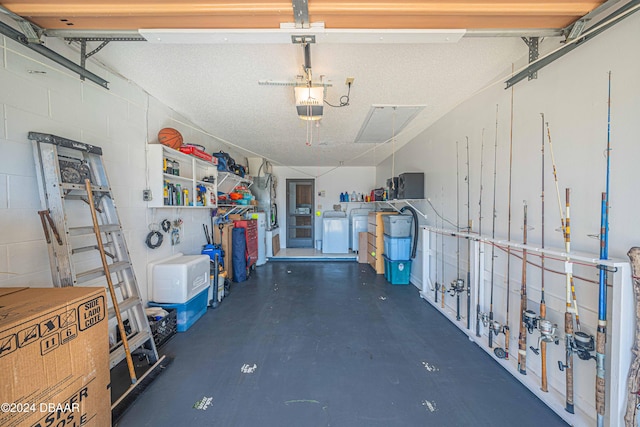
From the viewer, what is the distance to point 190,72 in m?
2.10

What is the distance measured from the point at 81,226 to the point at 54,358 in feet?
3.74

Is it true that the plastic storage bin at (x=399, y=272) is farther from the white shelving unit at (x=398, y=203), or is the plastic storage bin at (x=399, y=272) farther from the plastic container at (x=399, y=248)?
the white shelving unit at (x=398, y=203)

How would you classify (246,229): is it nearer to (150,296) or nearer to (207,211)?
(207,211)

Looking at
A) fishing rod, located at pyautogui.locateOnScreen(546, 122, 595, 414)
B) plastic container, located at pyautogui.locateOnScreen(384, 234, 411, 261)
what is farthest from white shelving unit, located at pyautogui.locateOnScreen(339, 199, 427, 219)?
fishing rod, located at pyautogui.locateOnScreen(546, 122, 595, 414)

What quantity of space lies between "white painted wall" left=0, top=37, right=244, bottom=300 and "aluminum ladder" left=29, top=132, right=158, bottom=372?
103 mm

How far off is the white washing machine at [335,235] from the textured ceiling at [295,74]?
3177mm

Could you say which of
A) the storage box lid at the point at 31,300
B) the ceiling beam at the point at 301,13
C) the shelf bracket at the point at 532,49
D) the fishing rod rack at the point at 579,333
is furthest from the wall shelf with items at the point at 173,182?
the shelf bracket at the point at 532,49

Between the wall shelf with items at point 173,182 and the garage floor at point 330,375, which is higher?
the wall shelf with items at point 173,182

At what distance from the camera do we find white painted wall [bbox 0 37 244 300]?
1.44 meters

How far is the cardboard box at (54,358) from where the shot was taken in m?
0.92

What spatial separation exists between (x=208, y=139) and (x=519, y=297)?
4487mm

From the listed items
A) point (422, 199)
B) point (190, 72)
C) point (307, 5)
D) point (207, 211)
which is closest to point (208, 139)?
point (207, 211)

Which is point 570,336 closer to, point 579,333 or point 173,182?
point 579,333

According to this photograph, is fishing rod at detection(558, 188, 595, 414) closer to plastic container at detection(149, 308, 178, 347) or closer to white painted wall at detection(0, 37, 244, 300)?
plastic container at detection(149, 308, 178, 347)
